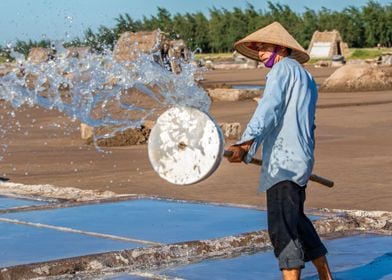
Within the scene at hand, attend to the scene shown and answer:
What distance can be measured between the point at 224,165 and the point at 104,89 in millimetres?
12905

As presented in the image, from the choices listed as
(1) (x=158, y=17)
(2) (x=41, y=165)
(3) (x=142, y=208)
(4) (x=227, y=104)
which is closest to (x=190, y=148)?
(3) (x=142, y=208)

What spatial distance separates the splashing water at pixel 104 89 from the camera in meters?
14.6

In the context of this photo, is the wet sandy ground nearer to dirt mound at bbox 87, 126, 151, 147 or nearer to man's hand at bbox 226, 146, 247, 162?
dirt mound at bbox 87, 126, 151, 147

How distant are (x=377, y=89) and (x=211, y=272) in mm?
21996

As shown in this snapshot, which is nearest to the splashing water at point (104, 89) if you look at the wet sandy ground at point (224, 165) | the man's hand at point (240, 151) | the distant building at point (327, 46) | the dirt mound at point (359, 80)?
the wet sandy ground at point (224, 165)

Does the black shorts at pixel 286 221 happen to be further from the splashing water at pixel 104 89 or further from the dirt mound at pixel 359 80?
the dirt mound at pixel 359 80

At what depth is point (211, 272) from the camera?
227 inches

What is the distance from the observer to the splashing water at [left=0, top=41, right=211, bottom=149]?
14.6m

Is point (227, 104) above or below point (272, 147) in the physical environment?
below

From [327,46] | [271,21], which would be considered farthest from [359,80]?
[271,21]

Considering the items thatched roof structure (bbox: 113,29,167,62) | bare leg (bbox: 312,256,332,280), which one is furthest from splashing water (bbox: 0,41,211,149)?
thatched roof structure (bbox: 113,29,167,62)

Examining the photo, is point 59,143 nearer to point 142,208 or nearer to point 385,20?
point 142,208

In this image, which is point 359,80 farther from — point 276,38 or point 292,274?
point 292,274

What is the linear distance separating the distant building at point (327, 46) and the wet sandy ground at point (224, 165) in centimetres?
4136
